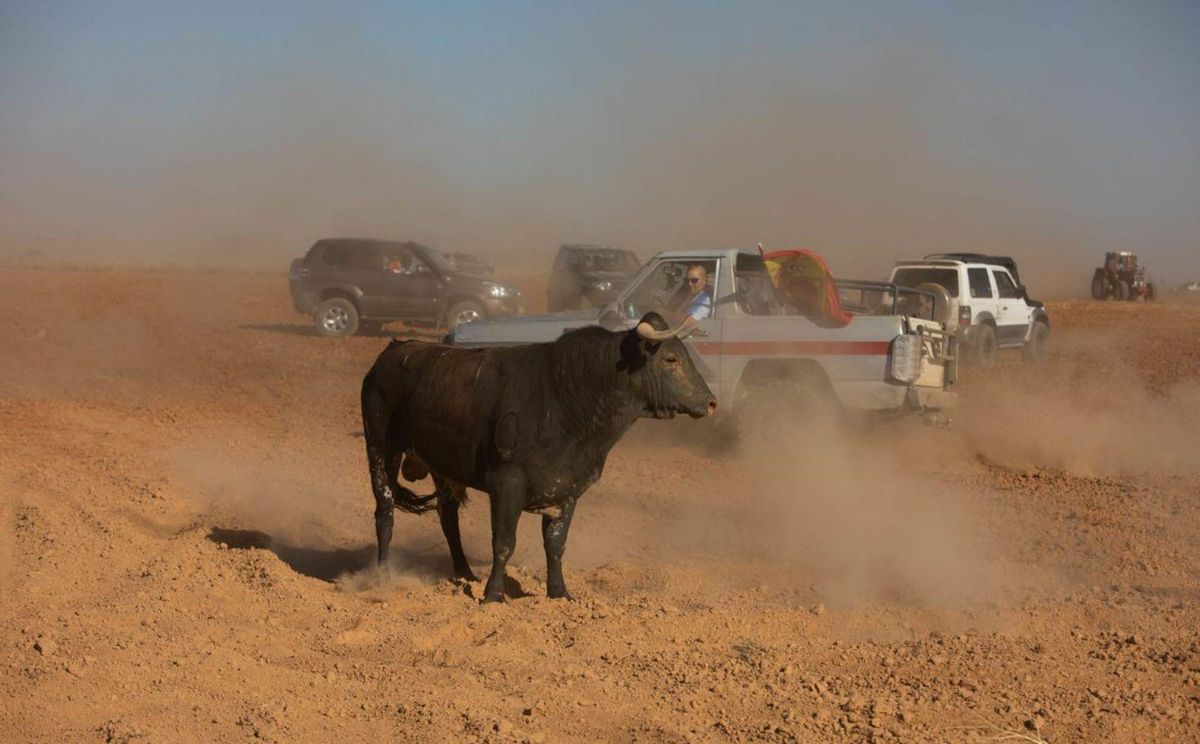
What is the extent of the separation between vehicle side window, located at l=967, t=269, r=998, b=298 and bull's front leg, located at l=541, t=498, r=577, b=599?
18.6m

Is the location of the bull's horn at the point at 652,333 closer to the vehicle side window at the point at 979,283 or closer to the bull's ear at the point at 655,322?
the bull's ear at the point at 655,322

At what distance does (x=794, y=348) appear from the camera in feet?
43.4

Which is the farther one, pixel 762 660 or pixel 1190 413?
pixel 1190 413

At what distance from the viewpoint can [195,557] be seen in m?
8.98

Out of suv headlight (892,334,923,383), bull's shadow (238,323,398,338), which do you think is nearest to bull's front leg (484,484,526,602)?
suv headlight (892,334,923,383)

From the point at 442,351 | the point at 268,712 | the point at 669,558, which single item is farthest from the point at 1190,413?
the point at 268,712

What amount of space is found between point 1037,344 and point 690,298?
16249 millimetres

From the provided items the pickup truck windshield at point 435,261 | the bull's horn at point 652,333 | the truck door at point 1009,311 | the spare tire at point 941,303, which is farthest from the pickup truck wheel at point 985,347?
the bull's horn at point 652,333

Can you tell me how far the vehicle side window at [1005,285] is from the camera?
2610 centimetres

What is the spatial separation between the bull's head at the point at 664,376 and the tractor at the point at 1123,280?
43.2 meters

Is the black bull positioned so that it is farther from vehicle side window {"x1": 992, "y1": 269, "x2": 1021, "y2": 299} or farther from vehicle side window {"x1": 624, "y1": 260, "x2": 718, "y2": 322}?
vehicle side window {"x1": 992, "y1": 269, "x2": 1021, "y2": 299}

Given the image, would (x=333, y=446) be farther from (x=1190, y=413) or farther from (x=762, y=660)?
(x=1190, y=413)

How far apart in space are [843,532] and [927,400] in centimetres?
316

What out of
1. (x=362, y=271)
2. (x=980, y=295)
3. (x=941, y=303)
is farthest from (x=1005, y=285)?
(x=362, y=271)
